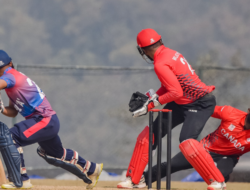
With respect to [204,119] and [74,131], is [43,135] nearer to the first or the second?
[204,119]

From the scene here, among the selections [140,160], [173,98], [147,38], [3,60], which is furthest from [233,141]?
[3,60]

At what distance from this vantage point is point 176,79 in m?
4.09

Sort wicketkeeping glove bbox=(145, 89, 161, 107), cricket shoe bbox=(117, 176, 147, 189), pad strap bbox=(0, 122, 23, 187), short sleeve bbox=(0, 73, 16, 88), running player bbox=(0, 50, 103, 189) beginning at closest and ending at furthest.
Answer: pad strap bbox=(0, 122, 23, 187), short sleeve bbox=(0, 73, 16, 88), running player bbox=(0, 50, 103, 189), wicketkeeping glove bbox=(145, 89, 161, 107), cricket shoe bbox=(117, 176, 147, 189)

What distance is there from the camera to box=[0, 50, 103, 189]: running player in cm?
402

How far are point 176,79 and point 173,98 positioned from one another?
21 cm

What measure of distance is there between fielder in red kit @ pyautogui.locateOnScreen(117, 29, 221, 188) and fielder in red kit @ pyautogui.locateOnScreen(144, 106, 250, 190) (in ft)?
1.01

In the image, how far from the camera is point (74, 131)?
295 inches

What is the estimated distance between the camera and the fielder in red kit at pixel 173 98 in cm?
409

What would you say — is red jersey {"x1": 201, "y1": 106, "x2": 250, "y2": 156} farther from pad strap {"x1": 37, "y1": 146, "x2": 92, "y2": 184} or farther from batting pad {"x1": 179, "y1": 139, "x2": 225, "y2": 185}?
pad strap {"x1": 37, "y1": 146, "x2": 92, "y2": 184}

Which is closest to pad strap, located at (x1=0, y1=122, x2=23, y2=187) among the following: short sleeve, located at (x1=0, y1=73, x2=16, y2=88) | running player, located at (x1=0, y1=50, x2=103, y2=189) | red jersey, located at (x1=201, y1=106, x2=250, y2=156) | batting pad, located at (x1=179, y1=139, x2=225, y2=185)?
running player, located at (x1=0, y1=50, x2=103, y2=189)

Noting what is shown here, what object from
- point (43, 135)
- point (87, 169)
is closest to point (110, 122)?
point (87, 169)

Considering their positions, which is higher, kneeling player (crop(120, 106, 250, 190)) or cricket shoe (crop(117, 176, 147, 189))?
kneeling player (crop(120, 106, 250, 190))

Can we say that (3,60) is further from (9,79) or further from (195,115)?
(195,115)

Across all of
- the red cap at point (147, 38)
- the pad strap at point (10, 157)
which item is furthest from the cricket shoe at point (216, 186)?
the pad strap at point (10, 157)
